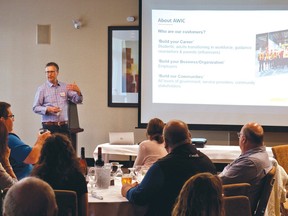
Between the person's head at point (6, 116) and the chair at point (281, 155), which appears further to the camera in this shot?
the chair at point (281, 155)

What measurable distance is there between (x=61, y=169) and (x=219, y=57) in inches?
174

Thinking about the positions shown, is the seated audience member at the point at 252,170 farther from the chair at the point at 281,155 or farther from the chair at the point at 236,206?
the chair at the point at 281,155

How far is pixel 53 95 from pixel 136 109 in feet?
4.60

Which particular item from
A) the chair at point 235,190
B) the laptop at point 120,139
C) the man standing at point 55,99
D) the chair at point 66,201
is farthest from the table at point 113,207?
the man standing at point 55,99

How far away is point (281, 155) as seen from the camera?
479 centimetres

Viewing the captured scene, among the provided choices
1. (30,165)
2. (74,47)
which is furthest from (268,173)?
(74,47)

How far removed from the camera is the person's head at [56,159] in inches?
112

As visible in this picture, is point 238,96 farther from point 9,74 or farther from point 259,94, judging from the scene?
point 9,74

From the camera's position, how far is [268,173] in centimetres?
321

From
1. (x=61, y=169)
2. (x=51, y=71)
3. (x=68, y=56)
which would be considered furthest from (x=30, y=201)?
(x=68, y=56)

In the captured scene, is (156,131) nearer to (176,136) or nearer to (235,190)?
(176,136)

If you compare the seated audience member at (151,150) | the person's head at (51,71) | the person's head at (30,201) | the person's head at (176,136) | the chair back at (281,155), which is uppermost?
the person's head at (51,71)

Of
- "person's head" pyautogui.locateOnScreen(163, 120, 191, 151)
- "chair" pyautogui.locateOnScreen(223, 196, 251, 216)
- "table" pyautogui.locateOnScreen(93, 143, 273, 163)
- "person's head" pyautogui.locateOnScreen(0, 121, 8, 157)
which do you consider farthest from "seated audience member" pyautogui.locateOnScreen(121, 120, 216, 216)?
"table" pyautogui.locateOnScreen(93, 143, 273, 163)

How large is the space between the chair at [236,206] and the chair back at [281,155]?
2.19 m
